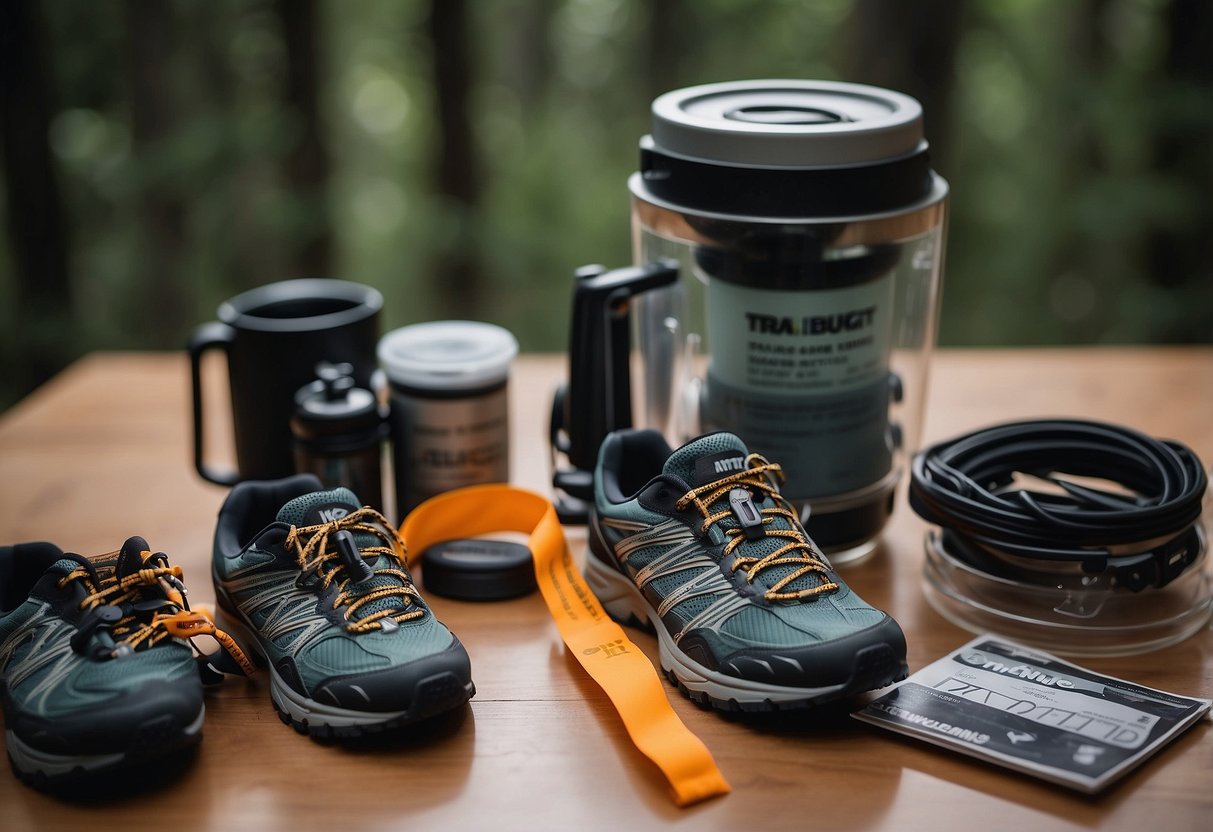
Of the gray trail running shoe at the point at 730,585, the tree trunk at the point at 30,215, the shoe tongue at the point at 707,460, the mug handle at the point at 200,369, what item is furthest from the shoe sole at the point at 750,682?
the tree trunk at the point at 30,215

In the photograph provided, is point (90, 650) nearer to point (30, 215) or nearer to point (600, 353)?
point (600, 353)

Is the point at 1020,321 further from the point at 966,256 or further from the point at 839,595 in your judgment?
the point at 839,595

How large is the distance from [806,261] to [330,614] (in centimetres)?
47

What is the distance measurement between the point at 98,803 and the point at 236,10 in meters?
2.19

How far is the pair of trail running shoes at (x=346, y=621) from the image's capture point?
0.72 meters

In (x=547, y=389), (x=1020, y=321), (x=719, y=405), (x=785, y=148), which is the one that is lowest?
(x=1020, y=321)

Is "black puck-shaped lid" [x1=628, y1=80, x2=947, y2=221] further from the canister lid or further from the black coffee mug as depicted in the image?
the black coffee mug

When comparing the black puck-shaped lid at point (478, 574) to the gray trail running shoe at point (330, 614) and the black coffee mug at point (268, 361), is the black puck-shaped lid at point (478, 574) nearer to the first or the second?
the gray trail running shoe at point (330, 614)

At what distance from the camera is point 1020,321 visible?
2.81 metres

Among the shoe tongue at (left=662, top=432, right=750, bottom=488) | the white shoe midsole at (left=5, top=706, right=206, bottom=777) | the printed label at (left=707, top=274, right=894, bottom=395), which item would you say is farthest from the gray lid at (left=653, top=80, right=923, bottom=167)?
the white shoe midsole at (left=5, top=706, right=206, bottom=777)

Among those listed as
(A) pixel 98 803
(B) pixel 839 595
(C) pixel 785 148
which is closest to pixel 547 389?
(C) pixel 785 148

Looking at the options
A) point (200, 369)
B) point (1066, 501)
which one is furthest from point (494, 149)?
point (1066, 501)

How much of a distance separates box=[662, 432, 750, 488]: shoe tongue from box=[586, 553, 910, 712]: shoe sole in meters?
0.10

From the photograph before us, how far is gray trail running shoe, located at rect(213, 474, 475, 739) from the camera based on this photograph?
750 millimetres
